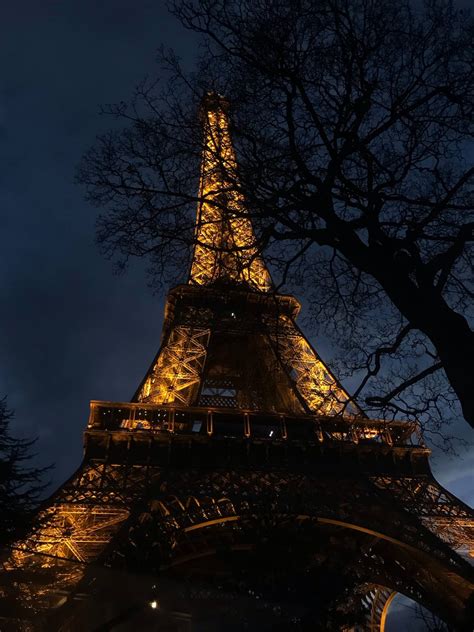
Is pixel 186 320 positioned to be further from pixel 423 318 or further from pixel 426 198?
pixel 423 318

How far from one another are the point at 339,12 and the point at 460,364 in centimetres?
483

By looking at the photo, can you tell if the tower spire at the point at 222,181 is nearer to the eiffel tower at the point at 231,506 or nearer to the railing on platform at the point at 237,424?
the eiffel tower at the point at 231,506

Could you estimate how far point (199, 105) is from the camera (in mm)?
8844

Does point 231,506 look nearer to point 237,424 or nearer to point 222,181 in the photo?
point 237,424

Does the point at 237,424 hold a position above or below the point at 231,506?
above

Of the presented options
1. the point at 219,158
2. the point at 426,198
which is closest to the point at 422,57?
the point at 426,198

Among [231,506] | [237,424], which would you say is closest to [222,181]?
[231,506]

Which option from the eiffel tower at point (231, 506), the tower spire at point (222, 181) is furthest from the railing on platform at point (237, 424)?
the tower spire at point (222, 181)

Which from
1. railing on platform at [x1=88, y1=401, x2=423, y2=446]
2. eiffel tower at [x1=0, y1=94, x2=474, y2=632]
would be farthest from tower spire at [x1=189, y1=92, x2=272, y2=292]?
railing on platform at [x1=88, y1=401, x2=423, y2=446]

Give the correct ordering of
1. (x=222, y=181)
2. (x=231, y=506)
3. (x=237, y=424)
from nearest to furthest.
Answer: (x=222, y=181), (x=231, y=506), (x=237, y=424)

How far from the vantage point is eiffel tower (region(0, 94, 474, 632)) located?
620cm

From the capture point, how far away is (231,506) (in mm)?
12891

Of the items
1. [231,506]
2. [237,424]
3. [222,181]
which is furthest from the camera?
[237,424]

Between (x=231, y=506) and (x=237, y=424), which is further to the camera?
(x=237, y=424)
